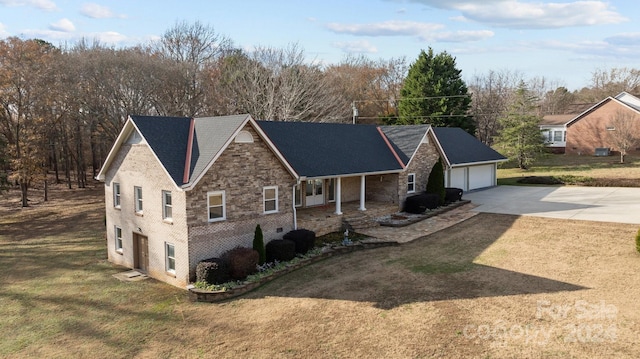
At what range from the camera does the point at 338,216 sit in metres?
25.2

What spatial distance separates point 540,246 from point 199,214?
16164 millimetres

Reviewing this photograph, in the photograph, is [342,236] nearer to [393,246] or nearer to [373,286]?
[393,246]

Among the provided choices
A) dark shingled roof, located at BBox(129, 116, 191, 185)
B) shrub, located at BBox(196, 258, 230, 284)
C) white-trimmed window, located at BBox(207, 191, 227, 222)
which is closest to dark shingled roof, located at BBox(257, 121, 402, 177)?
white-trimmed window, located at BBox(207, 191, 227, 222)

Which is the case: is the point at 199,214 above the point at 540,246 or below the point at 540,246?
above

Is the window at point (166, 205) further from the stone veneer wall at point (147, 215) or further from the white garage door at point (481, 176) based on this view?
the white garage door at point (481, 176)

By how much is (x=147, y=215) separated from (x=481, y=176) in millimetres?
30781

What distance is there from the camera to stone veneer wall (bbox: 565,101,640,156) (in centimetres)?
5416

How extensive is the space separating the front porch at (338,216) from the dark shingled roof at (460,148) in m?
9.80

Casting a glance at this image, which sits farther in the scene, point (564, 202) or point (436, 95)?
point (436, 95)

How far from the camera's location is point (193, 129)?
20.3 m

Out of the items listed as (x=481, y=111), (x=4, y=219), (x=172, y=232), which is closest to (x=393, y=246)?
(x=172, y=232)

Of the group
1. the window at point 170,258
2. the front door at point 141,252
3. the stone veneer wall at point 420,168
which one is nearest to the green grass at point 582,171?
the stone veneer wall at point 420,168

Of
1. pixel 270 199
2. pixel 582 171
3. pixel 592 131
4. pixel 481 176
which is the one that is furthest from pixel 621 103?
pixel 270 199

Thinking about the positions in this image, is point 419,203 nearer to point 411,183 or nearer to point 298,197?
point 411,183
